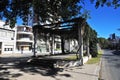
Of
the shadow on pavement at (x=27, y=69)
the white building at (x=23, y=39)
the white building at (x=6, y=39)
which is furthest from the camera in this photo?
the white building at (x=23, y=39)

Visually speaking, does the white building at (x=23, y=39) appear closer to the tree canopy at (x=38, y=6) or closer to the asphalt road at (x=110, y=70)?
the asphalt road at (x=110, y=70)

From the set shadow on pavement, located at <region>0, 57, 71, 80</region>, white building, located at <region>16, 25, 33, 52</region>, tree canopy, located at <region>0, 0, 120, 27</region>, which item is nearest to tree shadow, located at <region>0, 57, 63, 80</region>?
shadow on pavement, located at <region>0, 57, 71, 80</region>

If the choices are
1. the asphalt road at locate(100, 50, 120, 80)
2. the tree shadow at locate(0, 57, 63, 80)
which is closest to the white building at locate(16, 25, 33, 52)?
the asphalt road at locate(100, 50, 120, 80)

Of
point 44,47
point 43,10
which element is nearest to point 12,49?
point 44,47

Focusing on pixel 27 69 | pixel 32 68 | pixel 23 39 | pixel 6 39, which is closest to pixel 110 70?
pixel 32 68

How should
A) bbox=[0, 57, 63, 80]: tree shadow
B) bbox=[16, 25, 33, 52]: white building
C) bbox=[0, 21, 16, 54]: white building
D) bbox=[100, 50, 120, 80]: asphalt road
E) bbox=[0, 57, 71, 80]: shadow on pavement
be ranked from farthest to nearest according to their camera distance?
1. bbox=[16, 25, 33, 52]: white building
2. bbox=[0, 21, 16, 54]: white building
3. bbox=[100, 50, 120, 80]: asphalt road
4. bbox=[0, 57, 63, 80]: tree shadow
5. bbox=[0, 57, 71, 80]: shadow on pavement

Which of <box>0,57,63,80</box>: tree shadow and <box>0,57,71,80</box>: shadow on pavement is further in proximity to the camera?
<box>0,57,63,80</box>: tree shadow

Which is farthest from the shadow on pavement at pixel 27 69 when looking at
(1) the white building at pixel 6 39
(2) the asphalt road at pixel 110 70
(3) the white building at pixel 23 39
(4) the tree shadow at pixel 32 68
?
(3) the white building at pixel 23 39

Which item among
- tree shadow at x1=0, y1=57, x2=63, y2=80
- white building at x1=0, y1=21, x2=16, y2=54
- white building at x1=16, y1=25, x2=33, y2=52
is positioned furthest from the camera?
white building at x1=16, y1=25, x2=33, y2=52

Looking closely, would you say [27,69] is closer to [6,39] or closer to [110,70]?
[110,70]

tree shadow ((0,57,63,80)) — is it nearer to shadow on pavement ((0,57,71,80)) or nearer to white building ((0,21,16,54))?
shadow on pavement ((0,57,71,80))

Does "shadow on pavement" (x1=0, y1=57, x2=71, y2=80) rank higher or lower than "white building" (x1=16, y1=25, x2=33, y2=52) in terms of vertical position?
lower

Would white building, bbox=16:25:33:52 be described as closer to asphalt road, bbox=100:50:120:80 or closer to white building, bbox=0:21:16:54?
white building, bbox=0:21:16:54

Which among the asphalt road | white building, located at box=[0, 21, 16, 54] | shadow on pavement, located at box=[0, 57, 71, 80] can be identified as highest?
white building, located at box=[0, 21, 16, 54]
